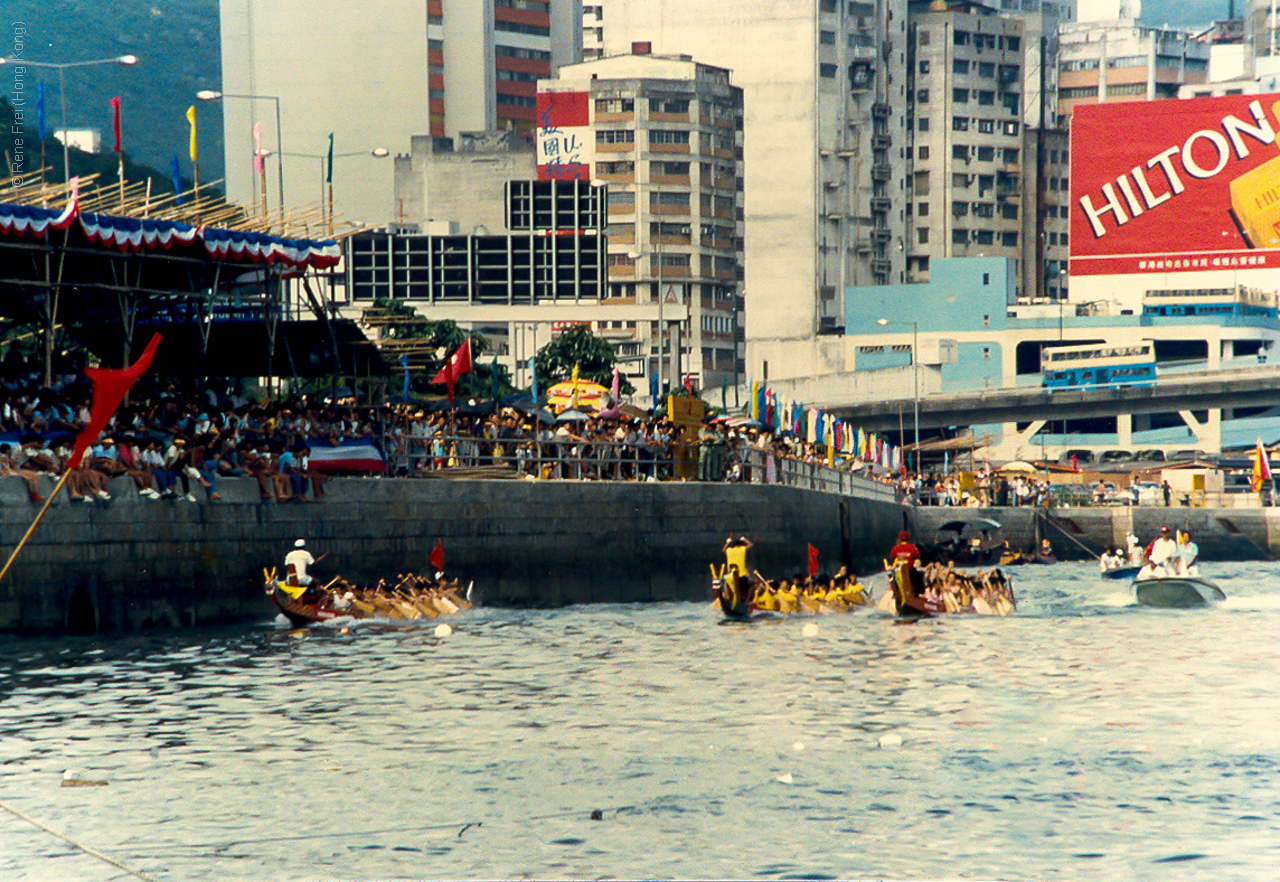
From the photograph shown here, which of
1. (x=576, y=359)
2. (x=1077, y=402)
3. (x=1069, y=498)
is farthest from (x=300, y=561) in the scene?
(x=1077, y=402)

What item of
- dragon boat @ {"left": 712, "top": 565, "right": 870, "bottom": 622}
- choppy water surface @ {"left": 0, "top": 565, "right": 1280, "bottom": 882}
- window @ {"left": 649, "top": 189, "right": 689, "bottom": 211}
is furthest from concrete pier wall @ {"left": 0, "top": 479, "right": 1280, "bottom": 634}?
window @ {"left": 649, "top": 189, "right": 689, "bottom": 211}

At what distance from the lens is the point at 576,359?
100750mm

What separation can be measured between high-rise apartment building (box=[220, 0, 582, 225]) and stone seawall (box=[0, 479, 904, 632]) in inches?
3702

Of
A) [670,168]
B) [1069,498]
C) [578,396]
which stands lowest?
[1069,498]

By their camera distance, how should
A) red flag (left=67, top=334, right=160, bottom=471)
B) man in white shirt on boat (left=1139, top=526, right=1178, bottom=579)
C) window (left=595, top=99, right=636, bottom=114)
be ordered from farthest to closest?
1. window (left=595, top=99, right=636, bottom=114)
2. man in white shirt on boat (left=1139, top=526, right=1178, bottom=579)
3. red flag (left=67, top=334, right=160, bottom=471)

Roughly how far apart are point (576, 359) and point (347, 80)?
1954 inches

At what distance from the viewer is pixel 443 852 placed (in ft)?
56.2

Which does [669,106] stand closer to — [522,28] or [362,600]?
[522,28]

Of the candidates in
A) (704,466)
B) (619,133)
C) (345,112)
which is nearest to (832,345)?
(619,133)

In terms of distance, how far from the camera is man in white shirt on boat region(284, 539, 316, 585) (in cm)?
3369

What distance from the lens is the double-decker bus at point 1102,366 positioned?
113188 mm

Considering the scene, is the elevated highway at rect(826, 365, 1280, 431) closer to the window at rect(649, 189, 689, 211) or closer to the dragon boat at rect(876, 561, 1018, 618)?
the window at rect(649, 189, 689, 211)

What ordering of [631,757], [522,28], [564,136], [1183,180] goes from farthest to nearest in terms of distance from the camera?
1. [522,28]
2. [564,136]
3. [1183,180]
4. [631,757]

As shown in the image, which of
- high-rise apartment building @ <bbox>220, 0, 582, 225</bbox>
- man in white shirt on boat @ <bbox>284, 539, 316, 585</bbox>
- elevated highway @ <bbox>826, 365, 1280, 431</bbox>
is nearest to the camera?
man in white shirt on boat @ <bbox>284, 539, 316, 585</bbox>
